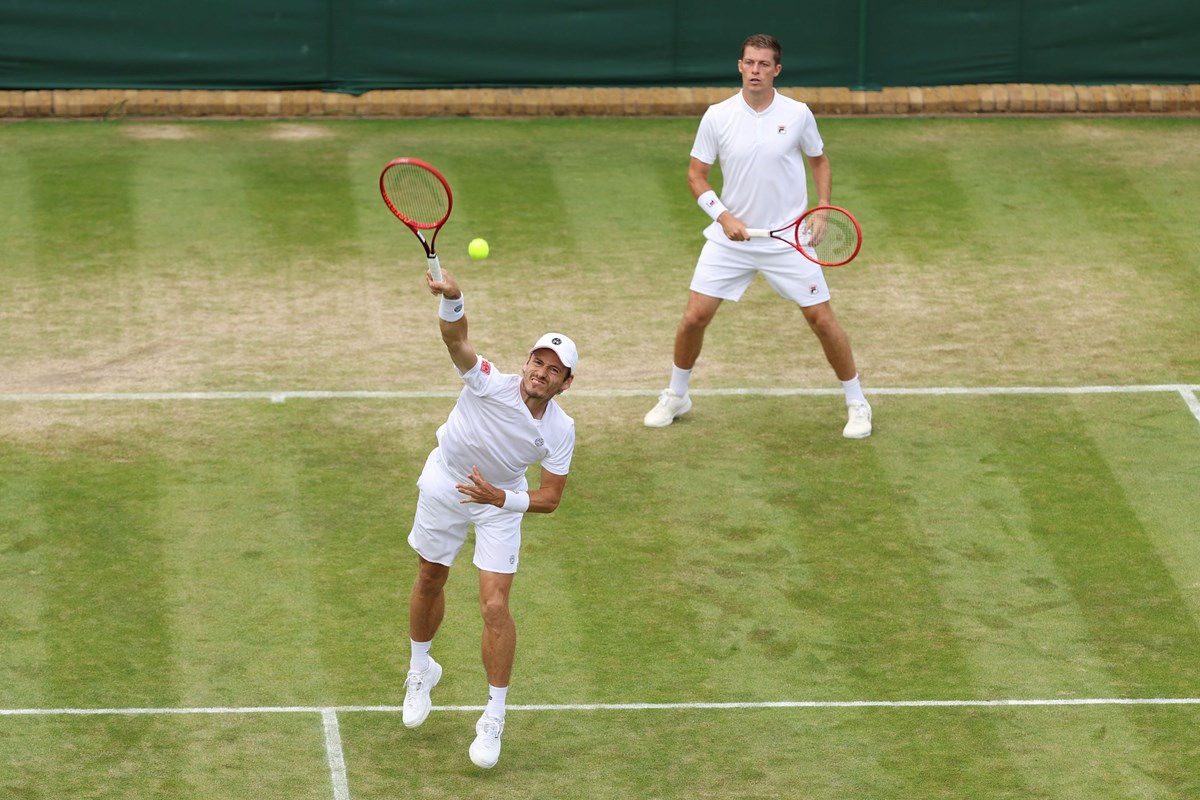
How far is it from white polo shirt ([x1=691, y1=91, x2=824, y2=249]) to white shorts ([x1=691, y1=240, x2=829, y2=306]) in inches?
3.0

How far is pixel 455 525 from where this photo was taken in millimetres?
9633

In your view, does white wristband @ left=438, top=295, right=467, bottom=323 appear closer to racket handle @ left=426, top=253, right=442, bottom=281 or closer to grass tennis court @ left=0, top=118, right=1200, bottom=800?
racket handle @ left=426, top=253, right=442, bottom=281

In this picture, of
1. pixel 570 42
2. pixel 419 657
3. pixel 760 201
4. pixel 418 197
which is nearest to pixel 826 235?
pixel 760 201

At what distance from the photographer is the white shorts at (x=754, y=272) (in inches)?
505

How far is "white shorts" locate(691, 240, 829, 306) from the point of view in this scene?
42.1ft

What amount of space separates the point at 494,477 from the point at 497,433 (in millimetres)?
280

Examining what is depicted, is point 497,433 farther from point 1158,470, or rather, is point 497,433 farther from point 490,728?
point 1158,470

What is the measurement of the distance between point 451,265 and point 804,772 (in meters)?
7.22

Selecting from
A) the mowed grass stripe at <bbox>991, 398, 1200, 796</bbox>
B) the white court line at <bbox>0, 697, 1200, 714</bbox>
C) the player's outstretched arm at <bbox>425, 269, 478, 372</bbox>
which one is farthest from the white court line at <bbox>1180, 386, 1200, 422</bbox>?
the player's outstretched arm at <bbox>425, 269, 478, 372</bbox>

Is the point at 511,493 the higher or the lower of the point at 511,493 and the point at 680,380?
the higher

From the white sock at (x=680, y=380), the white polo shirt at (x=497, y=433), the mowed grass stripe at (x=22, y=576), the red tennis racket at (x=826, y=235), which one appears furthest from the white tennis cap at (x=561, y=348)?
the white sock at (x=680, y=380)

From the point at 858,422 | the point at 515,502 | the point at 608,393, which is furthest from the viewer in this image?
the point at 608,393

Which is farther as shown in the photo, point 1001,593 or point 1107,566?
point 1107,566

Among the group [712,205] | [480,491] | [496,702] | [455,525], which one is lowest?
[496,702]
